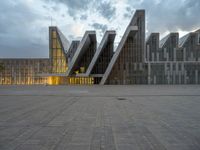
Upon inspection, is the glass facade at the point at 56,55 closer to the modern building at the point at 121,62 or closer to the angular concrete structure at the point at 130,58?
the modern building at the point at 121,62

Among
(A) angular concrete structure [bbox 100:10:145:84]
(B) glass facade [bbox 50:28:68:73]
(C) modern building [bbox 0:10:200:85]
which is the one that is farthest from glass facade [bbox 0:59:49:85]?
(A) angular concrete structure [bbox 100:10:145:84]

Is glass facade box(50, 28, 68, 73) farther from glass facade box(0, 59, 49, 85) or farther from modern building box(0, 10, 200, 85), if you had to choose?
glass facade box(0, 59, 49, 85)

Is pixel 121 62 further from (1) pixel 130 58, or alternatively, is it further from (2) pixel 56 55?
(2) pixel 56 55

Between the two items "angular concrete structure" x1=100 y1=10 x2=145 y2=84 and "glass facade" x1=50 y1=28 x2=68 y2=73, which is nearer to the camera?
"angular concrete structure" x1=100 y1=10 x2=145 y2=84

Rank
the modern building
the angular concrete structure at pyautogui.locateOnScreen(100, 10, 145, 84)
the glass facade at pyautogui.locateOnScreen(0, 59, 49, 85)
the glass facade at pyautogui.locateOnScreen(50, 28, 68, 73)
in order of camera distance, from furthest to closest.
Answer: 1. the glass facade at pyautogui.locateOnScreen(0, 59, 49, 85)
2. the glass facade at pyautogui.locateOnScreen(50, 28, 68, 73)
3. the angular concrete structure at pyautogui.locateOnScreen(100, 10, 145, 84)
4. the modern building

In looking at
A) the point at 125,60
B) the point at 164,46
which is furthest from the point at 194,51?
the point at 125,60

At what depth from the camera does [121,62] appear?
129 feet

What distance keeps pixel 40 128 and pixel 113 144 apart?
118 inches

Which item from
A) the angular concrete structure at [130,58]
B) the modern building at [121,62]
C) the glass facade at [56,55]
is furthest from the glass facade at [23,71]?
the angular concrete structure at [130,58]

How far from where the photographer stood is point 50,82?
41531 mm

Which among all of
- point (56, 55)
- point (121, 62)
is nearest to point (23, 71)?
point (56, 55)

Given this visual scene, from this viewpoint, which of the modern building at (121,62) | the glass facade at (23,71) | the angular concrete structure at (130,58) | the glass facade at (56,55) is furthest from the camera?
the glass facade at (23,71)

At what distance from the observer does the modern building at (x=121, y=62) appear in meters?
37.1

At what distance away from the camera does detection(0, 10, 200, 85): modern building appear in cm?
3706
